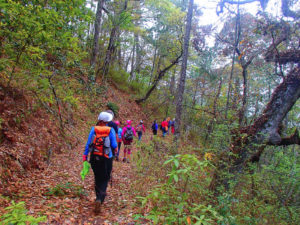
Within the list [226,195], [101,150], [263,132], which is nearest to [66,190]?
[101,150]

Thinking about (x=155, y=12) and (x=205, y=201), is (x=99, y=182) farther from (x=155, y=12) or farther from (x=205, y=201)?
(x=155, y=12)

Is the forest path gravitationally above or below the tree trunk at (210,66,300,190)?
below

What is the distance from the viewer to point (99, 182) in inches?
168

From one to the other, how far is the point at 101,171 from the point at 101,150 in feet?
1.66

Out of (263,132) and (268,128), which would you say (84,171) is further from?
(268,128)

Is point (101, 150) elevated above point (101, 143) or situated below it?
below

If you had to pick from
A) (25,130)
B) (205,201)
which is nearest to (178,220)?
(205,201)

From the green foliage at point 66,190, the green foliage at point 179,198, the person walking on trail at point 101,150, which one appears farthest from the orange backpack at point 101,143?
the green foliage at point 66,190

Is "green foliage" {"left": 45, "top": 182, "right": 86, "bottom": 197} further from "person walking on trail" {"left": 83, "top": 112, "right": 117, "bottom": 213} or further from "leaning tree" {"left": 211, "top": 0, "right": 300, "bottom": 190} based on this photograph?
"leaning tree" {"left": 211, "top": 0, "right": 300, "bottom": 190}

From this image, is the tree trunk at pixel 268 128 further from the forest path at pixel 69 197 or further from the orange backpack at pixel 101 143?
the orange backpack at pixel 101 143

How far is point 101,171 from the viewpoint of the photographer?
4199mm

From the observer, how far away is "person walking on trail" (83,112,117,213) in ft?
13.3

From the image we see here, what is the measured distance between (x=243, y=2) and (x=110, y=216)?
11011 mm

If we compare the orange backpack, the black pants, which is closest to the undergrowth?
the black pants
